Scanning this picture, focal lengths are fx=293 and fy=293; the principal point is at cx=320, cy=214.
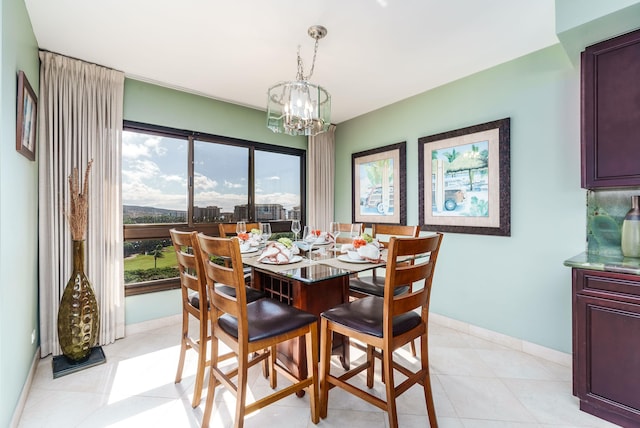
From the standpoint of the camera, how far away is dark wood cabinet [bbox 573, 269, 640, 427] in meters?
1.64

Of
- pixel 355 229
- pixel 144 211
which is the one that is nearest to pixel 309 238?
pixel 355 229

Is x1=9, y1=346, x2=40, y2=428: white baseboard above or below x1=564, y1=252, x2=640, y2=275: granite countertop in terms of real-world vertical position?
below

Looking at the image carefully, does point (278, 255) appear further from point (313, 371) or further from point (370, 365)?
point (370, 365)

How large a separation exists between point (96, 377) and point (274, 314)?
5.33ft

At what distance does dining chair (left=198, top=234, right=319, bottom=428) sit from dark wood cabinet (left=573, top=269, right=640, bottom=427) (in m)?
1.65

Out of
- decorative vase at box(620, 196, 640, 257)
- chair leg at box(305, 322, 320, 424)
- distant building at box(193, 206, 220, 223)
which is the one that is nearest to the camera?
chair leg at box(305, 322, 320, 424)

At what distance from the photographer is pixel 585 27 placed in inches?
70.0

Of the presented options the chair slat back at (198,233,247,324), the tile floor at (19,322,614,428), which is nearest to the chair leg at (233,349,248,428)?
the chair slat back at (198,233,247,324)

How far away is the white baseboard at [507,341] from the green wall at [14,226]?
3.39m

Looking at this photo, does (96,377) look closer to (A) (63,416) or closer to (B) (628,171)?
(A) (63,416)

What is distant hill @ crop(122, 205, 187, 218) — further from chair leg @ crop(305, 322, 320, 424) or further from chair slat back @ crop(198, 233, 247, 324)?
chair leg @ crop(305, 322, 320, 424)

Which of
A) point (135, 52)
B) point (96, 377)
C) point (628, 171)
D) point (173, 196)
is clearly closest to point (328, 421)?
point (96, 377)

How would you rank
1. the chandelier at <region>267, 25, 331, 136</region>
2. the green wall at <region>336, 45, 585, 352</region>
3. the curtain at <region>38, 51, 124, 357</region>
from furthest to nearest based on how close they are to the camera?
the curtain at <region>38, 51, 124, 357</region> < the green wall at <region>336, 45, 585, 352</region> < the chandelier at <region>267, 25, 331, 136</region>

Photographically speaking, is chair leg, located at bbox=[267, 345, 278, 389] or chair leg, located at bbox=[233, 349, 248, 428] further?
chair leg, located at bbox=[267, 345, 278, 389]
